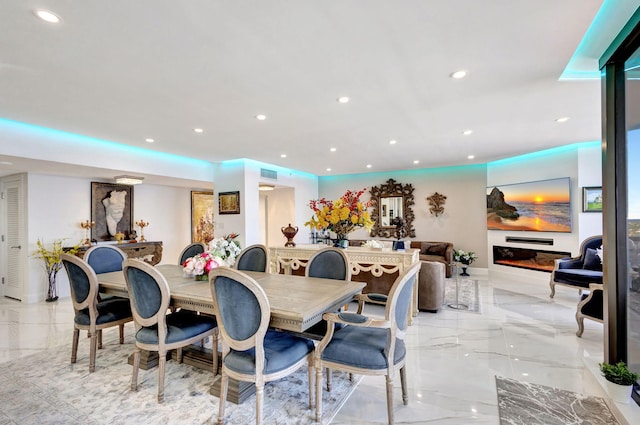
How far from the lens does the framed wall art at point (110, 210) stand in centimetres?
593

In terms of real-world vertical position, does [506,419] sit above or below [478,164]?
below

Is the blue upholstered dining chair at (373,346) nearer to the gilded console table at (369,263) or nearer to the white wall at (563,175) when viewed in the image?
the gilded console table at (369,263)

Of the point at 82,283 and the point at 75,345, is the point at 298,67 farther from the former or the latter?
the point at 75,345

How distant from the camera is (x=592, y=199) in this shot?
208 inches

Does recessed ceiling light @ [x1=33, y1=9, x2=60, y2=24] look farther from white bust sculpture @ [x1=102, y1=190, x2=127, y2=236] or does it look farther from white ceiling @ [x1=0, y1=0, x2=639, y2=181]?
white bust sculpture @ [x1=102, y1=190, x2=127, y2=236]

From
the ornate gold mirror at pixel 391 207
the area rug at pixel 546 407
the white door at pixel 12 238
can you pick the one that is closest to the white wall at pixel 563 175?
the ornate gold mirror at pixel 391 207

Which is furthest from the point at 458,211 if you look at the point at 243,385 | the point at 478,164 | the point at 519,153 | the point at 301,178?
the point at 243,385

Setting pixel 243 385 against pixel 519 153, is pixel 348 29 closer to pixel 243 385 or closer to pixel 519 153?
pixel 243 385

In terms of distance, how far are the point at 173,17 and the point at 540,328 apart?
15.6ft

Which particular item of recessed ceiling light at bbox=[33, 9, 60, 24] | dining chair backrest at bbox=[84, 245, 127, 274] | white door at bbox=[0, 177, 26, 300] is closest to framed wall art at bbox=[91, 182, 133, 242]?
white door at bbox=[0, 177, 26, 300]

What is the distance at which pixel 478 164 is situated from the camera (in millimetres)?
7242

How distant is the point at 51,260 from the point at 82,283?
11.3ft

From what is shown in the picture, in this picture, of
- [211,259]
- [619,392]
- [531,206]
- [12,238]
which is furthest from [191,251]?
[531,206]

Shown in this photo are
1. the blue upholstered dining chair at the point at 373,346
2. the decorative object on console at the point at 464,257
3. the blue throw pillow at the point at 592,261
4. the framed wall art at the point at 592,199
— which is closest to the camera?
the blue upholstered dining chair at the point at 373,346
